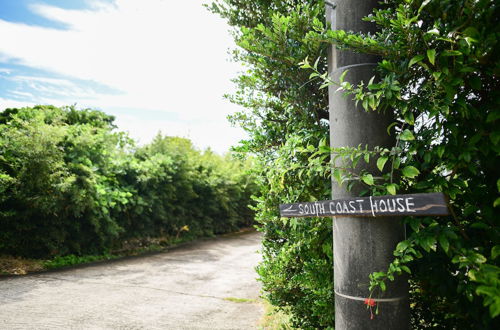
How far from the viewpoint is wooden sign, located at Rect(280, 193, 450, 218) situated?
1565 mm

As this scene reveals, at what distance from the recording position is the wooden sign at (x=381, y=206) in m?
1.57

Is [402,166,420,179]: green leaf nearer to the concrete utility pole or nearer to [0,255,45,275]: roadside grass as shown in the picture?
the concrete utility pole

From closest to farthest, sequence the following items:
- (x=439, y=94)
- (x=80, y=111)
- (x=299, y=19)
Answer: (x=439, y=94)
(x=299, y=19)
(x=80, y=111)

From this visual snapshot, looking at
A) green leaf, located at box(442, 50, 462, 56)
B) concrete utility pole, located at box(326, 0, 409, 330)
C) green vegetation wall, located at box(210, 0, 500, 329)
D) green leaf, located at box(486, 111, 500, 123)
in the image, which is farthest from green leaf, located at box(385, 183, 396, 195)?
green leaf, located at box(442, 50, 462, 56)

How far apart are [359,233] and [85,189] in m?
7.52

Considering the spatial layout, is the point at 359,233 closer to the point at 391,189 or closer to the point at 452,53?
the point at 391,189

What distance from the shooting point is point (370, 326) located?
6.19ft

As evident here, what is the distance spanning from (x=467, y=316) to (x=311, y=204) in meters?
1.11

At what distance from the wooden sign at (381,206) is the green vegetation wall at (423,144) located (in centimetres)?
8

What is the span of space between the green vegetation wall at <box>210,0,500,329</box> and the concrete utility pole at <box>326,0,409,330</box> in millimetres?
77

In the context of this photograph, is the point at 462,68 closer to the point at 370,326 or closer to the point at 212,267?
the point at 370,326

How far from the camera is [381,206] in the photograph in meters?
1.77

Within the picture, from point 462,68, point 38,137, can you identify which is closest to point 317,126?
point 462,68

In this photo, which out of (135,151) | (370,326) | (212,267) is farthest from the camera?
(135,151)
